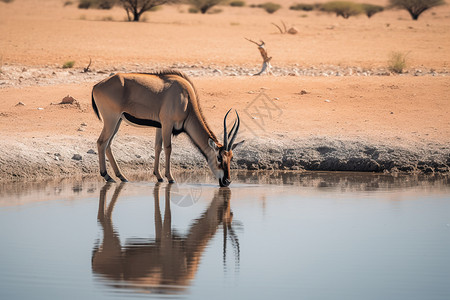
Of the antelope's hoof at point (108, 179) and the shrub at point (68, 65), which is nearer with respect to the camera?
the antelope's hoof at point (108, 179)

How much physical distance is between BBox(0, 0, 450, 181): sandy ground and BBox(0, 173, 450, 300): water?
122cm

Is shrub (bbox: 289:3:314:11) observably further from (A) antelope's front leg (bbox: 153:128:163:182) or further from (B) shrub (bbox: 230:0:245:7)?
(A) antelope's front leg (bbox: 153:128:163:182)

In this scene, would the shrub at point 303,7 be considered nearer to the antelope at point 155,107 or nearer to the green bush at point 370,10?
the green bush at point 370,10

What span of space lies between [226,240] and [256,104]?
7.50 m

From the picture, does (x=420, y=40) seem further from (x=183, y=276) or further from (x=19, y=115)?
(x=183, y=276)

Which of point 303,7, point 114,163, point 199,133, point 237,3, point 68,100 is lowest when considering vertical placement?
point 114,163

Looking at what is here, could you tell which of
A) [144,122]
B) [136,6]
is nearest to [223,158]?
[144,122]

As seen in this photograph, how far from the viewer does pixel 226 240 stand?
6.96 m

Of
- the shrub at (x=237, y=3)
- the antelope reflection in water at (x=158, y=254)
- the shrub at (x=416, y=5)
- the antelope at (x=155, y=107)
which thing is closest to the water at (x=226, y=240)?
the antelope reflection in water at (x=158, y=254)

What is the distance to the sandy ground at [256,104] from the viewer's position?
11.3 m

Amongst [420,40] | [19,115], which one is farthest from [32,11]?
[19,115]

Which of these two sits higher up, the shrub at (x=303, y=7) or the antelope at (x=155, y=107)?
the shrub at (x=303, y=7)

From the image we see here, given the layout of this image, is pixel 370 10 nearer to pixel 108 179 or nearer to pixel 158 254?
pixel 108 179

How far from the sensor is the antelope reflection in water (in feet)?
18.3
